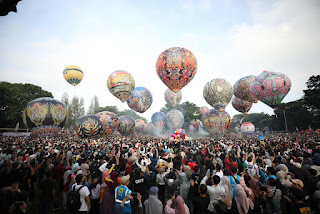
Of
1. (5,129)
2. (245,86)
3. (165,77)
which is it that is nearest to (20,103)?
(5,129)

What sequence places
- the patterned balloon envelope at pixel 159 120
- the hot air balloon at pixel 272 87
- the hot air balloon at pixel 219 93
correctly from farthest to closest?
1. the patterned balloon envelope at pixel 159 120
2. the hot air balloon at pixel 219 93
3. the hot air balloon at pixel 272 87

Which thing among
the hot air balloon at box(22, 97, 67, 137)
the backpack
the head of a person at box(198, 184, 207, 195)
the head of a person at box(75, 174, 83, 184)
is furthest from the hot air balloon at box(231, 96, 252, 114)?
the backpack

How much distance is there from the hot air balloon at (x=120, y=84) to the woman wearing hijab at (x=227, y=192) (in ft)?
70.4

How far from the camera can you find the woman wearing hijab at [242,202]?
380 centimetres

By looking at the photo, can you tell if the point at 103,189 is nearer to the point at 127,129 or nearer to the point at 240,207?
the point at 240,207

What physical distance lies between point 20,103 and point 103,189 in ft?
142

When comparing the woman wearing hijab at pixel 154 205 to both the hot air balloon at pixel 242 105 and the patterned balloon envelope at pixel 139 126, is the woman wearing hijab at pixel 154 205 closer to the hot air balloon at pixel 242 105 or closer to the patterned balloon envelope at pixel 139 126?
the hot air balloon at pixel 242 105

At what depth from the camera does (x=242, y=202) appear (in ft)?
12.5

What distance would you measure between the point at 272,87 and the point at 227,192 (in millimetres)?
18601

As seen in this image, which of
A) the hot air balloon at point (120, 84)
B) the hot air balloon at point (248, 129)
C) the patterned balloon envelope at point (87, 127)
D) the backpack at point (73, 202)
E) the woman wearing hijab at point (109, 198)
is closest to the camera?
the backpack at point (73, 202)

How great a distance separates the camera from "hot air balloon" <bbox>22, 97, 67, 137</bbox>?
789 inches

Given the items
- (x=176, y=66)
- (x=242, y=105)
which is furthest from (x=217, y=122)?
(x=176, y=66)

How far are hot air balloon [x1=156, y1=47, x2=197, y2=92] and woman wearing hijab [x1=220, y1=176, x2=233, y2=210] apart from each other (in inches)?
621

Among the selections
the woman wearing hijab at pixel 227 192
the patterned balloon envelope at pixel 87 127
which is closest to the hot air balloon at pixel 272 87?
the woman wearing hijab at pixel 227 192
